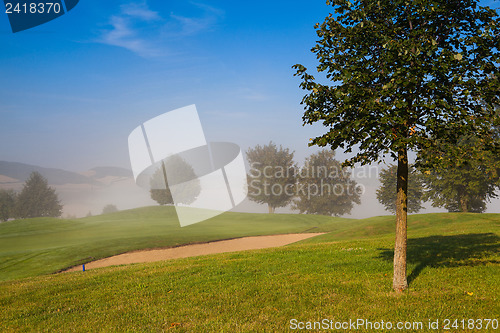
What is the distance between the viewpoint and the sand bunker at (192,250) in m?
25.4

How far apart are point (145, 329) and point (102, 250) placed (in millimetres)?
24172

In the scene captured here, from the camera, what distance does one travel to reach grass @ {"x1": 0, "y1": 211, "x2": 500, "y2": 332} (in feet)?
25.8

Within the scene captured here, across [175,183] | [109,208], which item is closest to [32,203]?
[175,183]

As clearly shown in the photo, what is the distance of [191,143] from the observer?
34.9 metres

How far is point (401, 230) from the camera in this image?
9633 mm

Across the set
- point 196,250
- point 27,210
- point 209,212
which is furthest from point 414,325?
point 27,210

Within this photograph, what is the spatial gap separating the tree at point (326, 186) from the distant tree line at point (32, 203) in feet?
217

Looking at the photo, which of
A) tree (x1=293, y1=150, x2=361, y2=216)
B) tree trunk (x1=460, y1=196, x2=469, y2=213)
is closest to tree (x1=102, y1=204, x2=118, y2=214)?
tree (x1=293, y1=150, x2=361, y2=216)

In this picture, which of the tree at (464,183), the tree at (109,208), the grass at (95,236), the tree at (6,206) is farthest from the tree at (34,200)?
the tree at (109,208)

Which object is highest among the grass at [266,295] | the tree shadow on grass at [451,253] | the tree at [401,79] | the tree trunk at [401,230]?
the tree at [401,79]

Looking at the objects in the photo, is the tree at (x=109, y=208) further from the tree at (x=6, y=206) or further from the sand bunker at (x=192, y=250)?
the sand bunker at (x=192, y=250)

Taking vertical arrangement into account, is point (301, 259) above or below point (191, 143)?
below

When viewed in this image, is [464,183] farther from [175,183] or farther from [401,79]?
[175,183]

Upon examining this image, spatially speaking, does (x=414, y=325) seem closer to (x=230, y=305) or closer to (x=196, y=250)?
(x=230, y=305)
